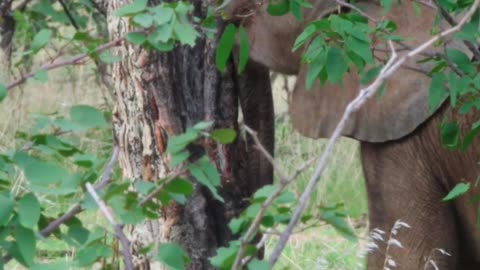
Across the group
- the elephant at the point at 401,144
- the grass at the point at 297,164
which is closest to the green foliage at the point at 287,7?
the elephant at the point at 401,144

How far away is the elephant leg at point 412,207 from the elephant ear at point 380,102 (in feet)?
0.28

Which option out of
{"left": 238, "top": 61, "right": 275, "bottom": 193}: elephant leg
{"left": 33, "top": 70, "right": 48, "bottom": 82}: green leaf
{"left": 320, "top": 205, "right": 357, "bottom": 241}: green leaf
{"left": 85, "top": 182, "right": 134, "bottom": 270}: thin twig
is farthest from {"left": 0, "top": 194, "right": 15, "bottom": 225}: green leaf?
{"left": 238, "top": 61, "right": 275, "bottom": 193}: elephant leg

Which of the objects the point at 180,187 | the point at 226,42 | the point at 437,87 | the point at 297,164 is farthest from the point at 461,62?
the point at 297,164

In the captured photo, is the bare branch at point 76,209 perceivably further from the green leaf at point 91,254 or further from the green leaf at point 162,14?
the green leaf at point 162,14

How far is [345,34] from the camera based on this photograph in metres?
2.47

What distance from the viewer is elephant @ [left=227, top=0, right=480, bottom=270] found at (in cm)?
342

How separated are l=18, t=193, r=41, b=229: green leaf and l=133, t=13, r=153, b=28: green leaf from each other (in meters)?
0.33

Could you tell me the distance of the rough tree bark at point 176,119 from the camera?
2.95 m

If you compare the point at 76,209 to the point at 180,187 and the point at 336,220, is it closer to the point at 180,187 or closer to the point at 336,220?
the point at 180,187

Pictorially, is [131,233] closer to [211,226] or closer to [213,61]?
[211,226]

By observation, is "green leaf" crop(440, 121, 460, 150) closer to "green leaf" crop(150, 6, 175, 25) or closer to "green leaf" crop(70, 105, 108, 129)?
"green leaf" crop(150, 6, 175, 25)

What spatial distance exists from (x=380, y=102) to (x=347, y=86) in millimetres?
118

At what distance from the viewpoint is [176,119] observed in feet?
9.72

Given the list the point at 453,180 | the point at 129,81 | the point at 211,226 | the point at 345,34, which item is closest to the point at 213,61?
the point at 129,81
